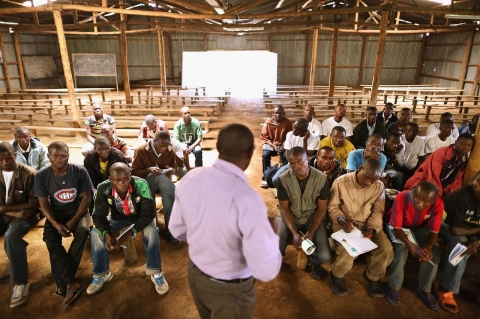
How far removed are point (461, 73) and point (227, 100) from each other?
11.6 metres

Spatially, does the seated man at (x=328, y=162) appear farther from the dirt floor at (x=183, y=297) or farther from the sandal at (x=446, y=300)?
the sandal at (x=446, y=300)

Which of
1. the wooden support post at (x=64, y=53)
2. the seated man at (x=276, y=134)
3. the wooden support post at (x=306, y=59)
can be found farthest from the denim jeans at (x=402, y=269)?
the wooden support post at (x=306, y=59)

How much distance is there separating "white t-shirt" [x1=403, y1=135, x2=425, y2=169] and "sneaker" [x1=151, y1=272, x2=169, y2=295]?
380 centimetres

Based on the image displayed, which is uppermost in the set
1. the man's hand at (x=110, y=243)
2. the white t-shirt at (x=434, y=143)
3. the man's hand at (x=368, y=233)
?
the white t-shirt at (x=434, y=143)

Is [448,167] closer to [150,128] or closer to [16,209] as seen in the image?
[150,128]

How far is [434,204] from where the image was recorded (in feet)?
8.43

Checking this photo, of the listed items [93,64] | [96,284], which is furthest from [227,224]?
[93,64]

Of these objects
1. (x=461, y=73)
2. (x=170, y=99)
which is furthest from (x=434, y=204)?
(x=461, y=73)

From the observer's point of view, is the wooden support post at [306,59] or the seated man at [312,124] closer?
the seated man at [312,124]

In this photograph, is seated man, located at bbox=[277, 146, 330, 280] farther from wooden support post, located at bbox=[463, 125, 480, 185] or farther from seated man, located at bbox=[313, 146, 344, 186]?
wooden support post, located at bbox=[463, 125, 480, 185]

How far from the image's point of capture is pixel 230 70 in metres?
13.5

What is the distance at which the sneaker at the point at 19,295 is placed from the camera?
2547 millimetres

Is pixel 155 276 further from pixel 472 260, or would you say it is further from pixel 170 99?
pixel 170 99

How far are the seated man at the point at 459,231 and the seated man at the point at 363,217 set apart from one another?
52 centimetres
